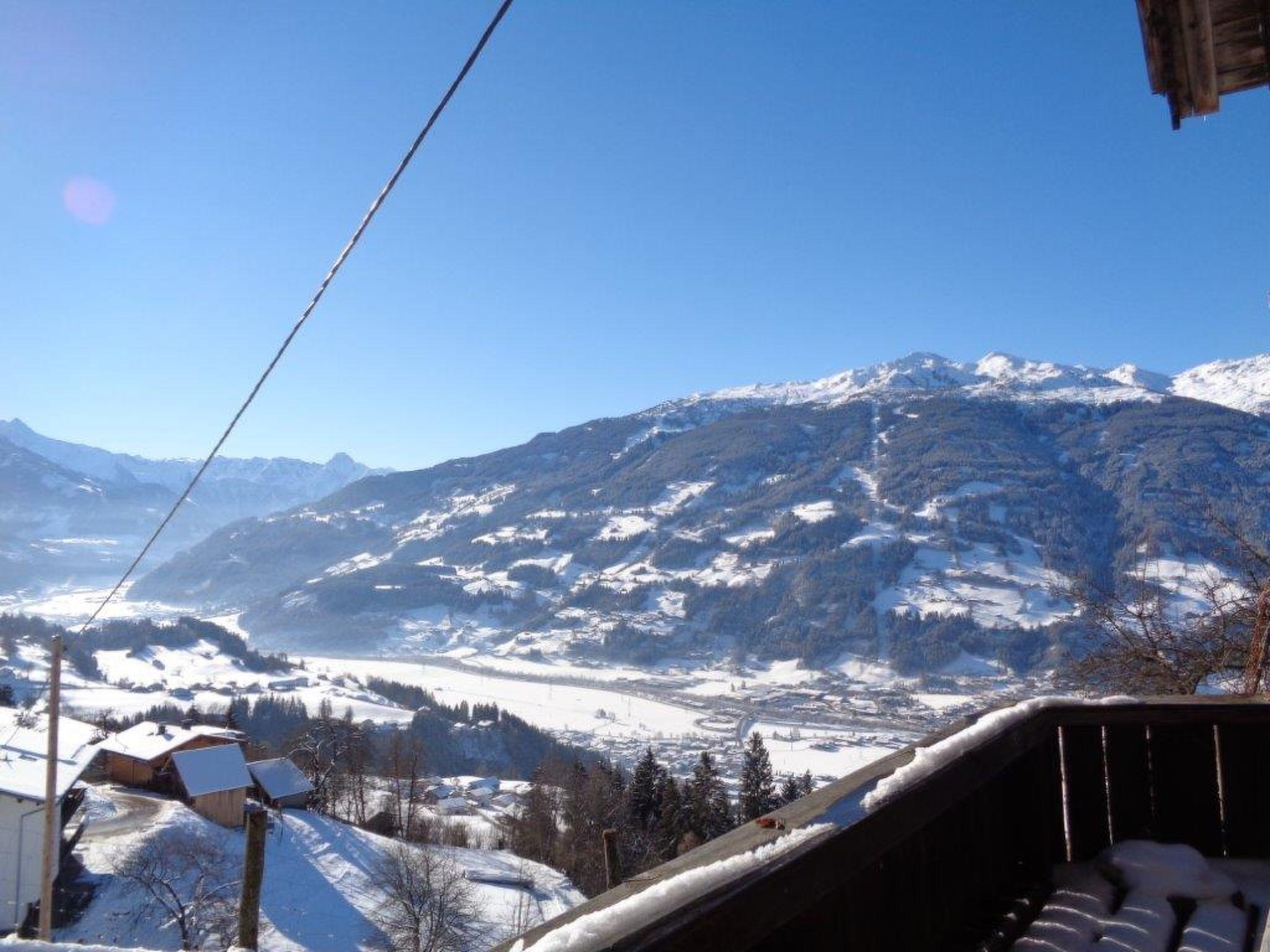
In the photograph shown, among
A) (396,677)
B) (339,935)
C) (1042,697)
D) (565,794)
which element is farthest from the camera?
(396,677)

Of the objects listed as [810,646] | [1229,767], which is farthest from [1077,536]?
[1229,767]

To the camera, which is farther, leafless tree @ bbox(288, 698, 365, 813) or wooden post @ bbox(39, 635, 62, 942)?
leafless tree @ bbox(288, 698, 365, 813)

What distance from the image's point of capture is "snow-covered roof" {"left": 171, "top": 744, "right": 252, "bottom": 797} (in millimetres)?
31984

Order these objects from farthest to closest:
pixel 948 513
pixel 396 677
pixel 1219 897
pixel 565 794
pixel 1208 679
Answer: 1. pixel 948 513
2. pixel 396 677
3. pixel 565 794
4. pixel 1208 679
5. pixel 1219 897

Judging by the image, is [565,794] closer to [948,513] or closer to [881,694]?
[881,694]

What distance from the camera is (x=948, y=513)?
7549 inches

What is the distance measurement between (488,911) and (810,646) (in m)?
132

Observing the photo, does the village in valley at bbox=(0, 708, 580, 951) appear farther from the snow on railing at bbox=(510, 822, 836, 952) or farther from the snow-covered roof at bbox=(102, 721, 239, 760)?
the snow on railing at bbox=(510, 822, 836, 952)

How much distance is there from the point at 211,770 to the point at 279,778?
3.71 m

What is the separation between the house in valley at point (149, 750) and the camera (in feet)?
115

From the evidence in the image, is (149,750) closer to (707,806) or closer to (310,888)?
(310,888)

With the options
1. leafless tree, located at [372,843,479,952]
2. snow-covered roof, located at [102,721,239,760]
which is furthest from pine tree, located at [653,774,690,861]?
snow-covered roof, located at [102,721,239,760]

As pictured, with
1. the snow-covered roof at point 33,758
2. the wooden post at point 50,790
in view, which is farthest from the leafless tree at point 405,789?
the wooden post at point 50,790

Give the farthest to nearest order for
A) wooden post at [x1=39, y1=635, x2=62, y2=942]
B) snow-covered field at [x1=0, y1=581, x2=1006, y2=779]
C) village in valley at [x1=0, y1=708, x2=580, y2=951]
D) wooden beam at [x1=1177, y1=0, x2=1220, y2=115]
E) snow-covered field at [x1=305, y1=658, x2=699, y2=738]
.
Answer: snow-covered field at [x1=305, y1=658, x2=699, y2=738] → snow-covered field at [x1=0, y1=581, x2=1006, y2=779] → village in valley at [x1=0, y1=708, x2=580, y2=951] → wooden post at [x1=39, y1=635, x2=62, y2=942] → wooden beam at [x1=1177, y1=0, x2=1220, y2=115]
